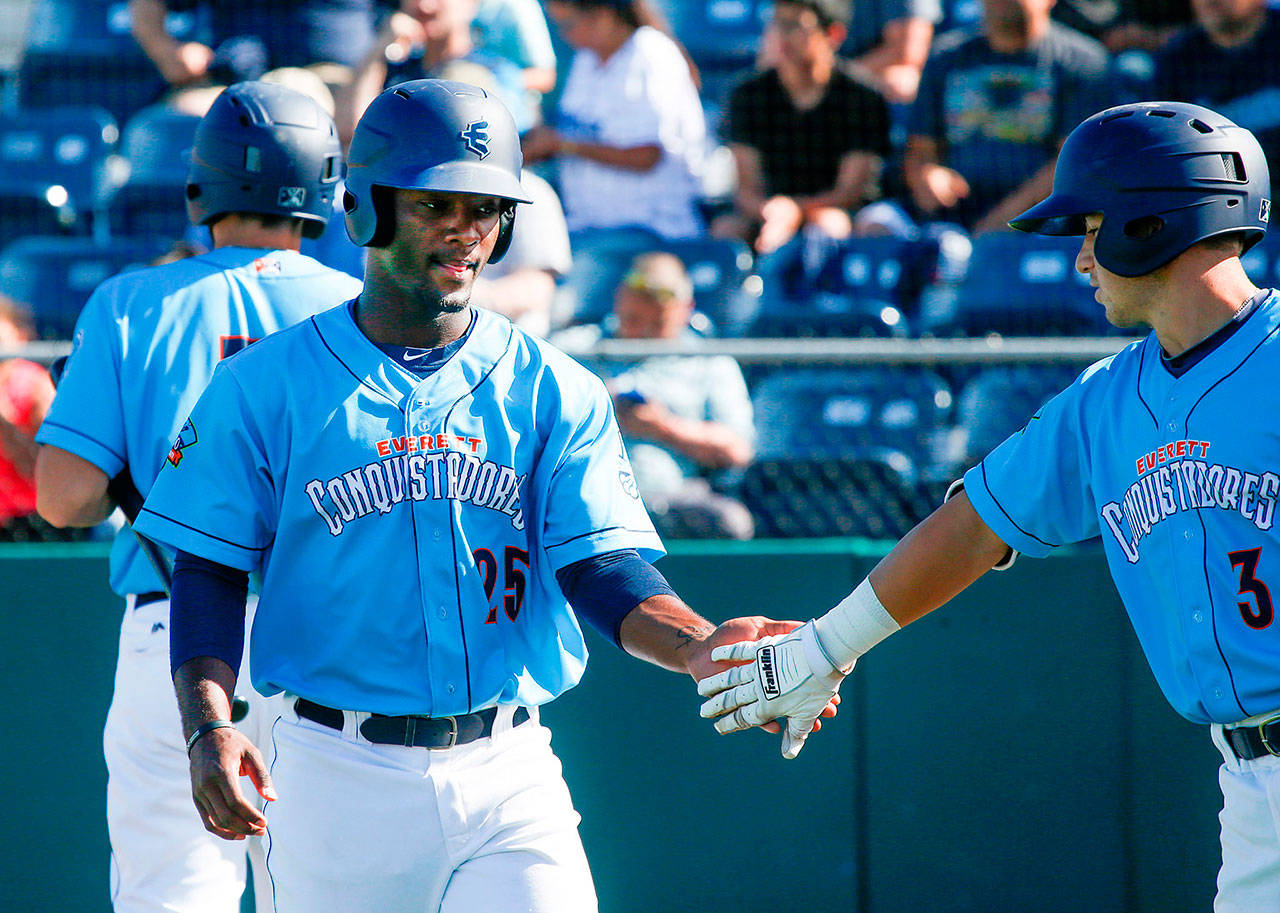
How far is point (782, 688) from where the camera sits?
8.56 feet

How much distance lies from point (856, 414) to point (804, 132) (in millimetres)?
2272

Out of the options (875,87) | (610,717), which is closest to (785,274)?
(875,87)

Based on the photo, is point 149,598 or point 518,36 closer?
point 149,598

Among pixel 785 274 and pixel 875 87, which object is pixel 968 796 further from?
pixel 875 87

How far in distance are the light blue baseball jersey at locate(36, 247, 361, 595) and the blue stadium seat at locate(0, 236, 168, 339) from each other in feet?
10.8

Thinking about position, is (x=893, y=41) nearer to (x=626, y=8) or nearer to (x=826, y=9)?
(x=826, y=9)

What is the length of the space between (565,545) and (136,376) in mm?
1141

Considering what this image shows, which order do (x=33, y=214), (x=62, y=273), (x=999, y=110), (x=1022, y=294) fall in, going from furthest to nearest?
(x=33, y=214)
(x=999, y=110)
(x=62, y=273)
(x=1022, y=294)

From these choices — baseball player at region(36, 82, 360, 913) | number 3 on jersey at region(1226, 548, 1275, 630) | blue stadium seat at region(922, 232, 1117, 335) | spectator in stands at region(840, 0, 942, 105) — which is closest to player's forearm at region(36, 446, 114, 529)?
baseball player at region(36, 82, 360, 913)

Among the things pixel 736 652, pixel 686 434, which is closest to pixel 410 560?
pixel 736 652

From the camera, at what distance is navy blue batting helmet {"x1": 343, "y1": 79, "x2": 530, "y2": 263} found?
247 cm

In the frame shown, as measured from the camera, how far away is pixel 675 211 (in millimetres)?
6875

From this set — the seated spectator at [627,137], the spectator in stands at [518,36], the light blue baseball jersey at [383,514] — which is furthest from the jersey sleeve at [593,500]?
the spectator in stands at [518,36]

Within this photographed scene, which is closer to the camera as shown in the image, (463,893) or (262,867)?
(463,893)
